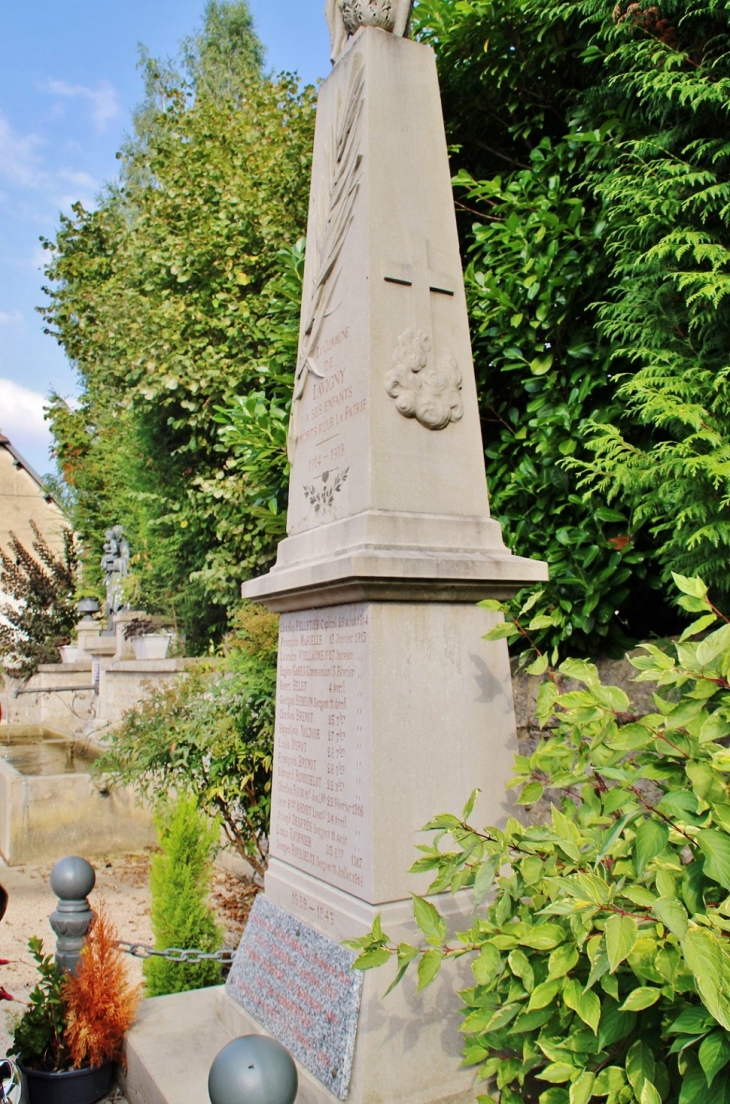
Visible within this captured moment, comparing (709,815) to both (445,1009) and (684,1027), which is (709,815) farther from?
(445,1009)

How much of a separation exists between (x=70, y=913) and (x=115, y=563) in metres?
15.4

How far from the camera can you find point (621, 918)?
1729 millimetres

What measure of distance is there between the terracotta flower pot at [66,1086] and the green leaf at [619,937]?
290 centimetres

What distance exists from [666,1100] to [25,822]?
23.8 ft

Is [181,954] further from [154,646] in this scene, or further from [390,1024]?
[154,646]

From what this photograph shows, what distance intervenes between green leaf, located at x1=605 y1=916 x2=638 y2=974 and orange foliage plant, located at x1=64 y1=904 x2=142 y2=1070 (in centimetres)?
279

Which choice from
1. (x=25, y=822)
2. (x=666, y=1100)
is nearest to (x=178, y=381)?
(x=25, y=822)

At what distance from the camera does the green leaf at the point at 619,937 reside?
5.40 feet

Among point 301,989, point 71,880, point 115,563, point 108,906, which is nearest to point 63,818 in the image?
point 108,906

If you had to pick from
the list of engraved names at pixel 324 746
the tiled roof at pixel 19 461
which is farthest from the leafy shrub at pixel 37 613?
the list of engraved names at pixel 324 746

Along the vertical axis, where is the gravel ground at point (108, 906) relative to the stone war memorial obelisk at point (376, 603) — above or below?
below

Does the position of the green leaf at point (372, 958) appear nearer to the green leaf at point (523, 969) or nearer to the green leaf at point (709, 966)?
the green leaf at point (523, 969)

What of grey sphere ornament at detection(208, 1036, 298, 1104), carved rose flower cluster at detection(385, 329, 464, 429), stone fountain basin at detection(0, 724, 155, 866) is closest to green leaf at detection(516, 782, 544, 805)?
grey sphere ornament at detection(208, 1036, 298, 1104)

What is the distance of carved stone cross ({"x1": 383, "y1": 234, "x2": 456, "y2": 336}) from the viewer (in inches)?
138
